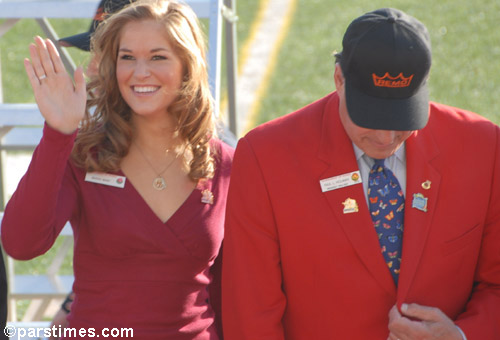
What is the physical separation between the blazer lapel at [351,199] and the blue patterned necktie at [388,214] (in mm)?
36

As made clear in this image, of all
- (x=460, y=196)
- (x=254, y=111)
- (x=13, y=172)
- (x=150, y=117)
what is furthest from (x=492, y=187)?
(x=254, y=111)

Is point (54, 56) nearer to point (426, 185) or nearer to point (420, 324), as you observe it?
point (426, 185)

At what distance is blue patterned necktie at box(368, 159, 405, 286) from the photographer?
2.29m

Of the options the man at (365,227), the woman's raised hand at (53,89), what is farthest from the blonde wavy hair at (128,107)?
the man at (365,227)

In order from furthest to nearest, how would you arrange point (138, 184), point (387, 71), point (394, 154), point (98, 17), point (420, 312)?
1. point (98, 17)
2. point (138, 184)
3. point (394, 154)
4. point (420, 312)
5. point (387, 71)

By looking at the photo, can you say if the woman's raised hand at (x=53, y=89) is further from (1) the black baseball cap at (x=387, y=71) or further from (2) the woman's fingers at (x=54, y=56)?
(1) the black baseball cap at (x=387, y=71)

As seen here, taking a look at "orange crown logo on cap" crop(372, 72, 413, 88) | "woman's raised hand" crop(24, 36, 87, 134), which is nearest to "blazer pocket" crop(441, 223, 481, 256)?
"orange crown logo on cap" crop(372, 72, 413, 88)

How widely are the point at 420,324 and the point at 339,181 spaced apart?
458mm

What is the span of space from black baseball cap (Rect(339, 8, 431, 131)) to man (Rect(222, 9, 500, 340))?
0.04 m

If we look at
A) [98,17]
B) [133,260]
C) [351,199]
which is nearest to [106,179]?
[133,260]

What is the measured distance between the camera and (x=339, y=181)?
2.28 meters

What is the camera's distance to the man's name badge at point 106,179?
268 cm

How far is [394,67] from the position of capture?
2100 millimetres

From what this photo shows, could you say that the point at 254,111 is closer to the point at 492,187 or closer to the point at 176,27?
the point at 176,27
